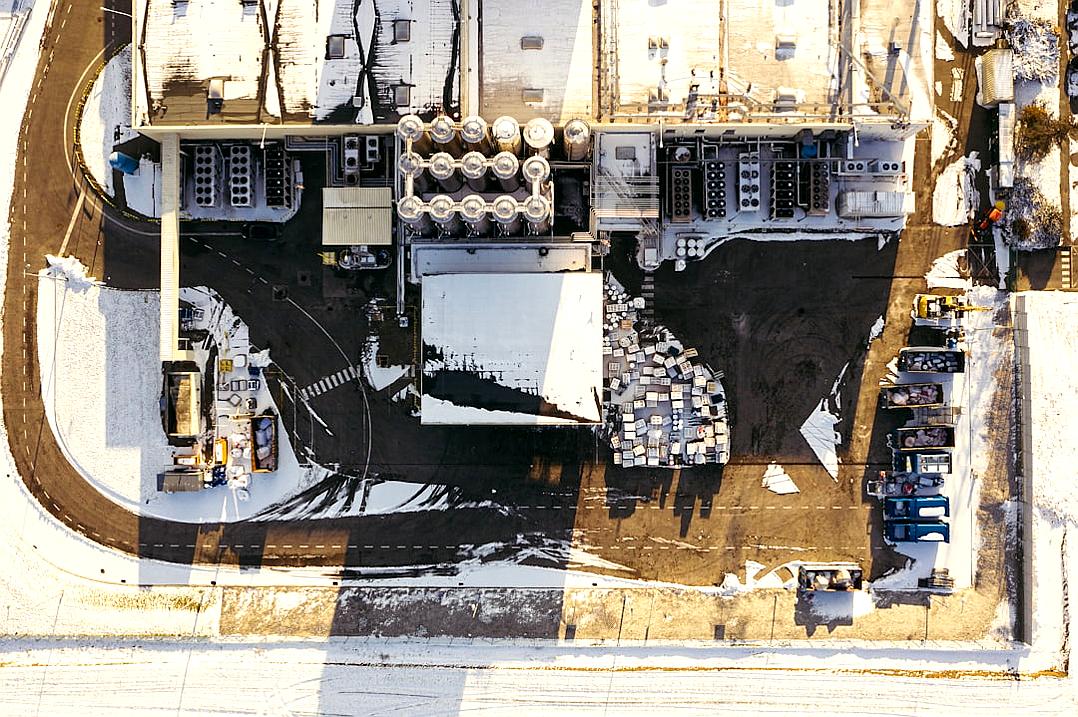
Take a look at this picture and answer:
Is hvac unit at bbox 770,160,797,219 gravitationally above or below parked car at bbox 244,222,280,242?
above

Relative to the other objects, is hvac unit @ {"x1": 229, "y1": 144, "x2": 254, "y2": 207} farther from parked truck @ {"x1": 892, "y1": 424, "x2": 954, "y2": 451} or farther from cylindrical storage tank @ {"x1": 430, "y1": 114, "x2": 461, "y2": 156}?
parked truck @ {"x1": 892, "y1": 424, "x2": 954, "y2": 451}

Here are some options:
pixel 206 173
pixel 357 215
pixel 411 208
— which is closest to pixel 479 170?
pixel 411 208

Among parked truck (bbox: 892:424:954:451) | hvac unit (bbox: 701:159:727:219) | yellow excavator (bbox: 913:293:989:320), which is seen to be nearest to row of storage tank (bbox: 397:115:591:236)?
hvac unit (bbox: 701:159:727:219)

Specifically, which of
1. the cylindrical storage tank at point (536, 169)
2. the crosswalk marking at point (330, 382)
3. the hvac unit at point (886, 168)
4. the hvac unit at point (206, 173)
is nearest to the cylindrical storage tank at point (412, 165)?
the cylindrical storage tank at point (536, 169)

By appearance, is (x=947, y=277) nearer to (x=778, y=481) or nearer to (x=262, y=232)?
(x=778, y=481)

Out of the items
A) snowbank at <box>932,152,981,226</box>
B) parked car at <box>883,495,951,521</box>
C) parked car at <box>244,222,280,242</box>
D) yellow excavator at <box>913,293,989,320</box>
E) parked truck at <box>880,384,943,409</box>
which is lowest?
parked car at <box>883,495,951,521</box>
